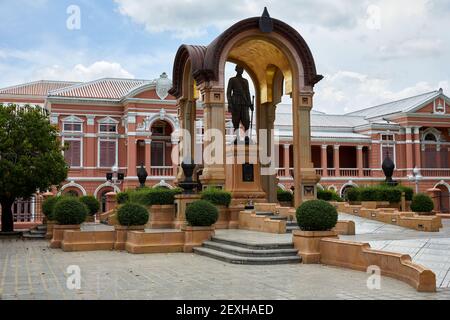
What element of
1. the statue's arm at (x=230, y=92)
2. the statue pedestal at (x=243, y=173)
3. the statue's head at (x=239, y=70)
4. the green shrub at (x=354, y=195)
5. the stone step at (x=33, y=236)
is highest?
the statue's head at (x=239, y=70)

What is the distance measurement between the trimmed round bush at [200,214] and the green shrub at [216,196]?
2.39 m

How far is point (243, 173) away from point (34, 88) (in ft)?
133

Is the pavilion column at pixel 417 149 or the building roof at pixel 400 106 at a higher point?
the building roof at pixel 400 106

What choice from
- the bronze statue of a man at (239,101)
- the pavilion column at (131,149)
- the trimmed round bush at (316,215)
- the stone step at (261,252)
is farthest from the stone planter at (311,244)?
the pavilion column at (131,149)

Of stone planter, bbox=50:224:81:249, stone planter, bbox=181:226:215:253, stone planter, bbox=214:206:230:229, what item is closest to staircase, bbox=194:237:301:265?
stone planter, bbox=181:226:215:253

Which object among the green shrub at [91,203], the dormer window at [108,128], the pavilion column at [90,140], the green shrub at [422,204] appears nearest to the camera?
the green shrub at [422,204]

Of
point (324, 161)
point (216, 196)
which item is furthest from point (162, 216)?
point (324, 161)

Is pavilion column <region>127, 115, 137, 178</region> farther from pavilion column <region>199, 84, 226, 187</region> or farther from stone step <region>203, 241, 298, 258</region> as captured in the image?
stone step <region>203, 241, 298, 258</region>

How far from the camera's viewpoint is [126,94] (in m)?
43.3

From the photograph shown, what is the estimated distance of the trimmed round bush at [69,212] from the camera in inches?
634

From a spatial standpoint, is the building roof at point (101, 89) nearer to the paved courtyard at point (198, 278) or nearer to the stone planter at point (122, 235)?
the stone planter at point (122, 235)
